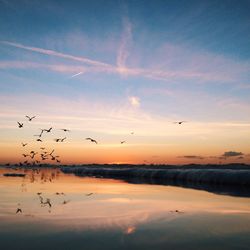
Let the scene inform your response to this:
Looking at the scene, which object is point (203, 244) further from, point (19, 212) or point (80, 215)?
point (19, 212)

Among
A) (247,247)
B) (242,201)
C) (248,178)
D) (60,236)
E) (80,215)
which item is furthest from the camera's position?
(248,178)

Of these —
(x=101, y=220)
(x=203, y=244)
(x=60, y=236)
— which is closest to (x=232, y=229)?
(x=203, y=244)

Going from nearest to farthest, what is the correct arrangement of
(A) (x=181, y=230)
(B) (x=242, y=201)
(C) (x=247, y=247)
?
1. (C) (x=247, y=247)
2. (A) (x=181, y=230)
3. (B) (x=242, y=201)

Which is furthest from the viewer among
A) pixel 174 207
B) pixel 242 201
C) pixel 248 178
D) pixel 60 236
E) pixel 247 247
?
pixel 248 178

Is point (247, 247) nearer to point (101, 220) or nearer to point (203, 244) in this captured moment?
point (203, 244)

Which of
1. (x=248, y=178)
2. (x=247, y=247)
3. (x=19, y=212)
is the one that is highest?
(x=248, y=178)

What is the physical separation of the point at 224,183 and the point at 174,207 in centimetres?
1846

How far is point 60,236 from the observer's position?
9.74m

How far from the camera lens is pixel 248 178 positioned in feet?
103

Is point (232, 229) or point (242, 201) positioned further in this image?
point (242, 201)

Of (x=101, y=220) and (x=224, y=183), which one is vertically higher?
(x=224, y=183)

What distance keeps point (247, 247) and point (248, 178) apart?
23.8 meters

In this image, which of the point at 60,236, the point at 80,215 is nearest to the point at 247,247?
the point at 60,236

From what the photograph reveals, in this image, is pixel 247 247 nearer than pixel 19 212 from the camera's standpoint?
Yes
